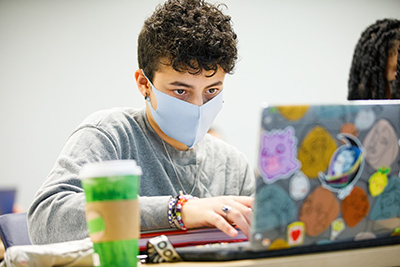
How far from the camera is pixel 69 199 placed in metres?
1.00

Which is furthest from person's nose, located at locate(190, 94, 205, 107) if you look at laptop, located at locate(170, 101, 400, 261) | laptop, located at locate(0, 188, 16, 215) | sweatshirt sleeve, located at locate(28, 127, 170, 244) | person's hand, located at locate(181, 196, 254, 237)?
laptop, located at locate(0, 188, 16, 215)

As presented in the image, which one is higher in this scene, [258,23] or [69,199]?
[258,23]

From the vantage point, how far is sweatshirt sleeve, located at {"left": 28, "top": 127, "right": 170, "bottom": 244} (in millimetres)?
977

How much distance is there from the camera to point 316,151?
0.61 meters

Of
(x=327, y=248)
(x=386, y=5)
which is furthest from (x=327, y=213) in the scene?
(x=386, y=5)

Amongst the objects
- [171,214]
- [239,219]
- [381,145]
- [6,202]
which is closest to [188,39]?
[171,214]

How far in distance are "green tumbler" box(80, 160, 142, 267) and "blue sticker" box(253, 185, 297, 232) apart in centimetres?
15

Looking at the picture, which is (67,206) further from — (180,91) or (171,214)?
(180,91)

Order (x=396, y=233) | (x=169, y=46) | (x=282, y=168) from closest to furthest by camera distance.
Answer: (x=282, y=168) → (x=396, y=233) → (x=169, y=46)

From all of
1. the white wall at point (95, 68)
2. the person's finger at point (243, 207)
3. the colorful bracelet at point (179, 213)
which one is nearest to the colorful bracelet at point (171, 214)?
the colorful bracelet at point (179, 213)

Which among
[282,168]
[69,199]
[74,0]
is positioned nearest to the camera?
[282,168]

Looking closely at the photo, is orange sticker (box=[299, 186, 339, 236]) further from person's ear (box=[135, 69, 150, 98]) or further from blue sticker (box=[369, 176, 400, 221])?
person's ear (box=[135, 69, 150, 98])

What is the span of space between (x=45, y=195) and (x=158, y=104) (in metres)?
0.43

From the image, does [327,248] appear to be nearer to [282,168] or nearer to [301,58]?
[282,168]
